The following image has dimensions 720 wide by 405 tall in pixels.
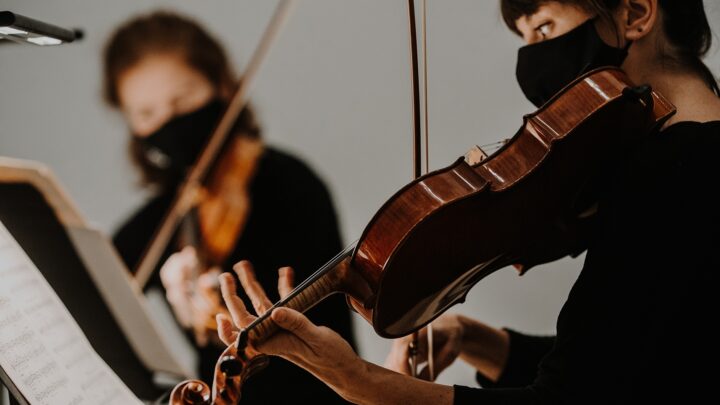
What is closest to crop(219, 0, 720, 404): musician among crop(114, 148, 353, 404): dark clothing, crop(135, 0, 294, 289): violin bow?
crop(114, 148, 353, 404): dark clothing

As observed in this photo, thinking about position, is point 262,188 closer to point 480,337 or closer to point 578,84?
point 480,337

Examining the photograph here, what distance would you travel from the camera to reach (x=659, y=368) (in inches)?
31.3

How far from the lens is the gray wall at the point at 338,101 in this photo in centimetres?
150

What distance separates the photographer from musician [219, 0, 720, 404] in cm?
79

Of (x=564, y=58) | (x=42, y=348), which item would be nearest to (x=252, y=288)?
(x=42, y=348)

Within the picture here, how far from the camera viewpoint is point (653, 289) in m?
0.79

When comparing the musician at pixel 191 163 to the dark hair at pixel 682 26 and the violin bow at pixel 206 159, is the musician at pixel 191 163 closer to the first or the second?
the violin bow at pixel 206 159

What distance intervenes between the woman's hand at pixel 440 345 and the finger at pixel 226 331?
34cm

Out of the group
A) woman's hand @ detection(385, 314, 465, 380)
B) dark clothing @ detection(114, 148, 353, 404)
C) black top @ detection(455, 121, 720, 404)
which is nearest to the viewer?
black top @ detection(455, 121, 720, 404)

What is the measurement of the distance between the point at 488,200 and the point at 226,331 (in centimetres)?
38

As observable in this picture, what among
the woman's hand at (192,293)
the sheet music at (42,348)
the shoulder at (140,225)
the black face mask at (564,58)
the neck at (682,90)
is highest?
the black face mask at (564,58)

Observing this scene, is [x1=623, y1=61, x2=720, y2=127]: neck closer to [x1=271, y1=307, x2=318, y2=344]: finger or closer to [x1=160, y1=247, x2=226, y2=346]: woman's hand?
[x1=271, y1=307, x2=318, y2=344]: finger

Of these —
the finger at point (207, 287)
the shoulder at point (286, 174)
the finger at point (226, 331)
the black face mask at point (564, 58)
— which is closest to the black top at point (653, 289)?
the black face mask at point (564, 58)

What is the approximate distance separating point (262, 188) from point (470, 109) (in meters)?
0.56
